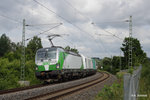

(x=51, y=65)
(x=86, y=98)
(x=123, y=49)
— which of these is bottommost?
(x=86, y=98)

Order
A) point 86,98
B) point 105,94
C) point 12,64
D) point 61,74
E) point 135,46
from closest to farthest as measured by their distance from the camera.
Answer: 1. point 105,94
2. point 86,98
3. point 61,74
4. point 12,64
5. point 135,46

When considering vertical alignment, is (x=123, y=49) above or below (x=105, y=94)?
above

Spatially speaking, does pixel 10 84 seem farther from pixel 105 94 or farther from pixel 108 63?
pixel 108 63

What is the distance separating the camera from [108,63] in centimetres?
8956

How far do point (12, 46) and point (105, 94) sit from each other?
8962cm

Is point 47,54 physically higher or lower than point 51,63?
higher

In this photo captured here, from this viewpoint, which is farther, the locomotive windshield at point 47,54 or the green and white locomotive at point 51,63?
the locomotive windshield at point 47,54

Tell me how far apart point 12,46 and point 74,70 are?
78.2 meters

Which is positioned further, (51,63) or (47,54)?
(47,54)

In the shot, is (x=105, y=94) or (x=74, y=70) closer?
(x=105, y=94)

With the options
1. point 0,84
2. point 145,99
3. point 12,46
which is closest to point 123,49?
point 0,84

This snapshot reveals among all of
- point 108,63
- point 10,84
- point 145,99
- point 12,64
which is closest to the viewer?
point 145,99

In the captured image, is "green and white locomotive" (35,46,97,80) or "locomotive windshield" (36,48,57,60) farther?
"locomotive windshield" (36,48,57,60)

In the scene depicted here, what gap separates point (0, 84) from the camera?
13.4 meters
